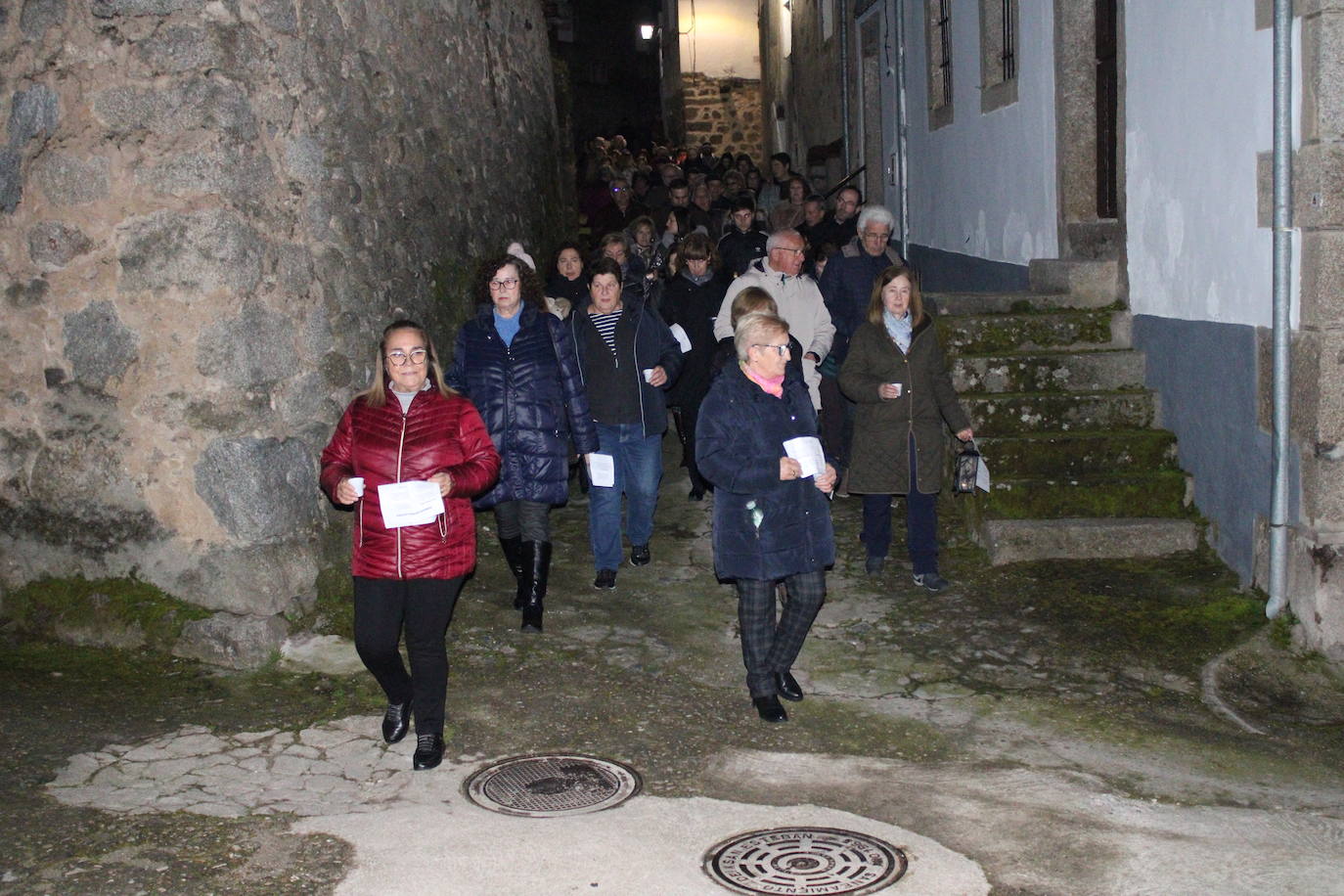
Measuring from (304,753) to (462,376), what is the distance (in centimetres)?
210

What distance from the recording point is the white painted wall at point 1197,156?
22.0 ft

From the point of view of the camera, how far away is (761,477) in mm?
5180

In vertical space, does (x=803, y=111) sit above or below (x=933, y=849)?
above

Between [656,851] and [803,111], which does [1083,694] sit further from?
[803,111]

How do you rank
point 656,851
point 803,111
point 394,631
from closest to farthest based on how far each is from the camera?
point 656,851
point 394,631
point 803,111

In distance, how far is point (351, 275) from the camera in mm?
7105

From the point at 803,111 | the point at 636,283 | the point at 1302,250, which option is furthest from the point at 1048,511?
the point at 803,111

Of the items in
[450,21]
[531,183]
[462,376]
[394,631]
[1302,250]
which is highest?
[450,21]

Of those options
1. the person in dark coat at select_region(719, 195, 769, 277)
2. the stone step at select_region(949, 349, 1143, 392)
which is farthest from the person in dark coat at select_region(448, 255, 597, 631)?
the person in dark coat at select_region(719, 195, 769, 277)

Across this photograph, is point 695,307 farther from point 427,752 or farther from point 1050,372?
point 427,752

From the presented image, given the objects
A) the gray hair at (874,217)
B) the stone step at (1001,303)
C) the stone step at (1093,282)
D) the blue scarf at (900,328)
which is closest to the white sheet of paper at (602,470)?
the blue scarf at (900,328)

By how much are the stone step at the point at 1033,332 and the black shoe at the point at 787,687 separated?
3.45 m

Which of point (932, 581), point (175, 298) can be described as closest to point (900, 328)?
point (932, 581)

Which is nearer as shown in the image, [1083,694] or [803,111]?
[1083,694]
